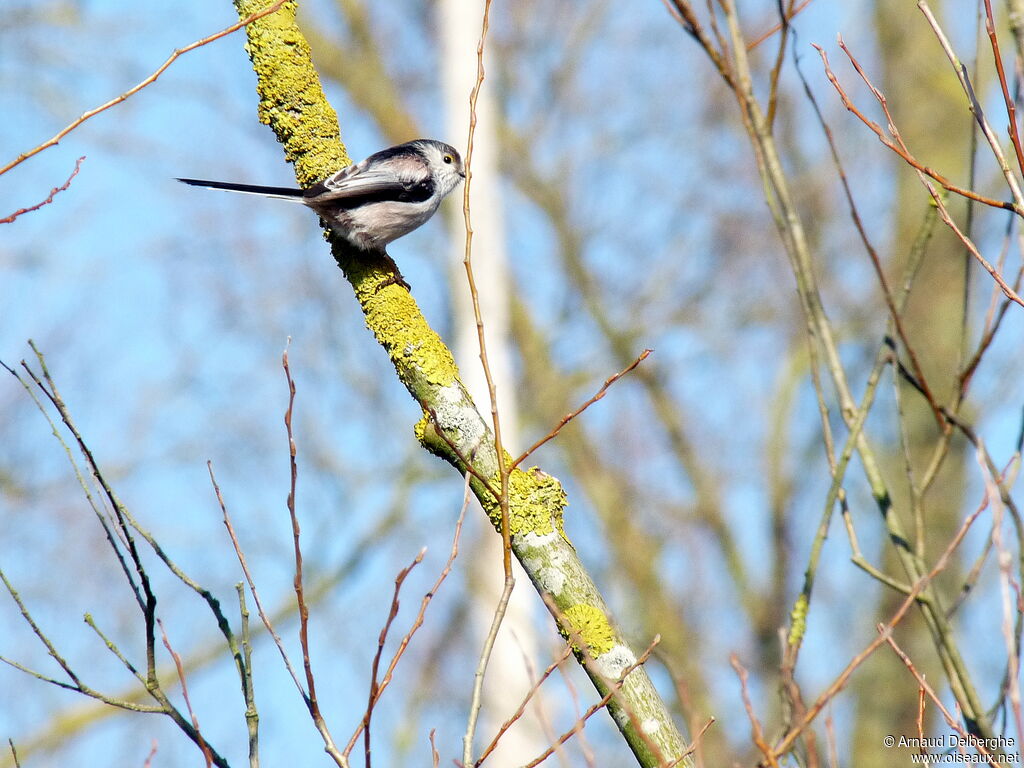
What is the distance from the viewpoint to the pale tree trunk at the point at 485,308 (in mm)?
6953

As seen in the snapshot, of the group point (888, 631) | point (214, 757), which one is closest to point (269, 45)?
point (214, 757)

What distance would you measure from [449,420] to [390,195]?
119 centimetres

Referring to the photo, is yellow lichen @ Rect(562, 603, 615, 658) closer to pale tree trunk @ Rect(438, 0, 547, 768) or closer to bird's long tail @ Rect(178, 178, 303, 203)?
bird's long tail @ Rect(178, 178, 303, 203)

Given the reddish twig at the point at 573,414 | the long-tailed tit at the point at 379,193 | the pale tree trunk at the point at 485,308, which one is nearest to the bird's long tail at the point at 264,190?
the long-tailed tit at the point at 379,193

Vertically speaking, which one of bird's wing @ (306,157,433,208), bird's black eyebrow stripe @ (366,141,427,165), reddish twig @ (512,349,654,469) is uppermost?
bird's black eyebrow stripe @ (366,141,427,165)

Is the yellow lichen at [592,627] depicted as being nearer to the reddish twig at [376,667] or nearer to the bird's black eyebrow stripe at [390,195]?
the reddish twig at [376,667]

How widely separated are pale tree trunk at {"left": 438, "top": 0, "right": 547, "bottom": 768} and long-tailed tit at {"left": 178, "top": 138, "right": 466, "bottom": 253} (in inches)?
127

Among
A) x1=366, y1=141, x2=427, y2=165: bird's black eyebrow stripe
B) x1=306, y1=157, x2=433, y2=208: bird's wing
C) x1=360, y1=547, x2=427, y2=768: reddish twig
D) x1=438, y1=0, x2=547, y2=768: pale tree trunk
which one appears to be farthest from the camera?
x1=438, y1=0, x2=547, y2=768: pale tree trunk

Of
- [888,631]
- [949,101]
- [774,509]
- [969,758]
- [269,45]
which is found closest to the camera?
[888,631]

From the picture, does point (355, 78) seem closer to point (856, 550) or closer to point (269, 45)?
point (269, 45)

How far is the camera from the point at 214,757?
1688 millimetres

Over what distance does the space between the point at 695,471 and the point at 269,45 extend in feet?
26.8

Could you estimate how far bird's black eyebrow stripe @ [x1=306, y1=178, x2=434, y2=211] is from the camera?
270cm

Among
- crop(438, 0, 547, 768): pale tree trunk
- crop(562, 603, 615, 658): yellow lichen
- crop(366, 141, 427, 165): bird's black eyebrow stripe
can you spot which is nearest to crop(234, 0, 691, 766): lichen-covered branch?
crop(562, 603, 615, 658): yellow lichen
